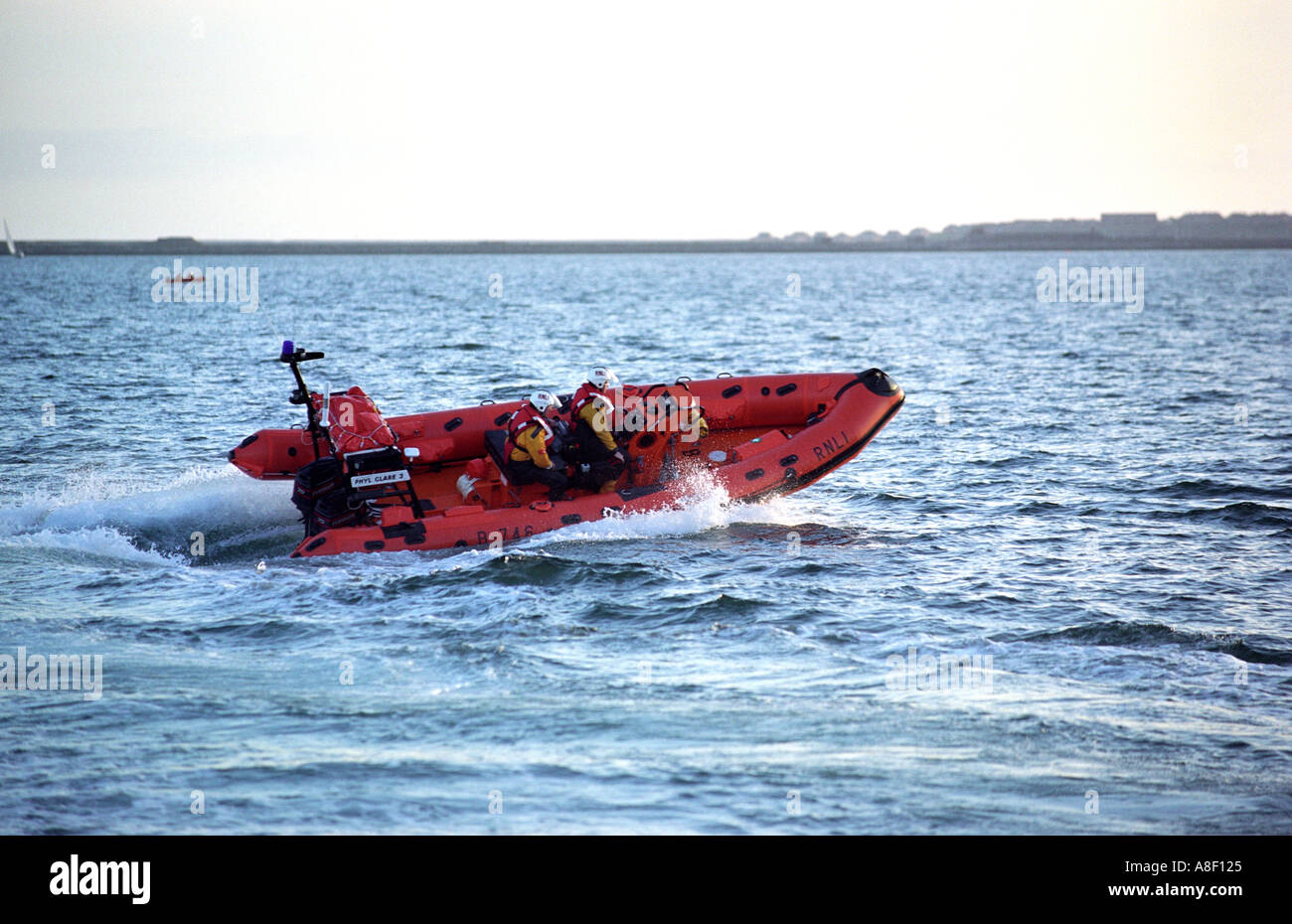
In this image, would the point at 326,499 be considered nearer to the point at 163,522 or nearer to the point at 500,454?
the point at 500,454

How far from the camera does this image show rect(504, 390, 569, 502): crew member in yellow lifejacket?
8.77 metres

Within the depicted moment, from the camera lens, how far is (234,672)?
6383 mm

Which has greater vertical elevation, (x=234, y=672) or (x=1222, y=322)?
(x=1222, y=322)

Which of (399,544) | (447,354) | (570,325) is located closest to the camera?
(399,544)

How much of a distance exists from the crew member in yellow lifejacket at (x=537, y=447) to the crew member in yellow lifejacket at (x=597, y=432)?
0.16 meters

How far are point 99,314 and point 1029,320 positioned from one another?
2831cm

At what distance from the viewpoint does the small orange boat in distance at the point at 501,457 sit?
863 centimetres

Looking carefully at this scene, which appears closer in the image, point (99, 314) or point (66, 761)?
point (66, 761)
